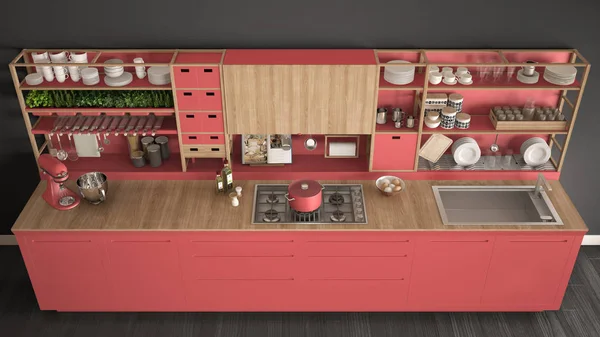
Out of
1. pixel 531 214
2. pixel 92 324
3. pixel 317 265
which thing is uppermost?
pixel 531 214

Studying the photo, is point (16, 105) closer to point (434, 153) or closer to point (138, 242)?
point (138, 242)

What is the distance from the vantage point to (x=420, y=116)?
4766mm

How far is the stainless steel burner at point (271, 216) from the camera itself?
15.4 ft

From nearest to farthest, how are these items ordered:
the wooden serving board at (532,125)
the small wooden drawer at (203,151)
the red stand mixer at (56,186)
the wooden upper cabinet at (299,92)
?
the wooden upper cabinet at (299,92), the red stand mixer at (56,186), the wooden serving board at (532,125), the small wooden drawer at (203,151)

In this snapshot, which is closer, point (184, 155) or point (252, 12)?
point (252, 12)

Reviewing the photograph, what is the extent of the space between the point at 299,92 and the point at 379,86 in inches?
25.1

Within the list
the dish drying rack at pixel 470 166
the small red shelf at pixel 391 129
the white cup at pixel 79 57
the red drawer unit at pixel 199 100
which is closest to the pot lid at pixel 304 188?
the small red shelf at pixel 391 129

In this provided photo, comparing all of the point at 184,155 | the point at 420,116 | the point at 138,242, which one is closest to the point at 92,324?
the point at 138,242

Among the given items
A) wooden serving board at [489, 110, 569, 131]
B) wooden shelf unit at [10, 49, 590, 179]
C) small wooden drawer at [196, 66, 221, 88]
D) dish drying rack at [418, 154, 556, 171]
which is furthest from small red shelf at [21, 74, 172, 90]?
wooden serving board at [489, 110, 569, 131]

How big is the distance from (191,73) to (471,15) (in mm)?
2248

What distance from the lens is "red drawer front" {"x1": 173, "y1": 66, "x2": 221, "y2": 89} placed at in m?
4.52

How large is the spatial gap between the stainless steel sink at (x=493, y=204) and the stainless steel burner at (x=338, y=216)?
0.80 meters

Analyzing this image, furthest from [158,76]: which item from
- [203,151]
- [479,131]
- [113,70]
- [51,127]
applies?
[479,131]

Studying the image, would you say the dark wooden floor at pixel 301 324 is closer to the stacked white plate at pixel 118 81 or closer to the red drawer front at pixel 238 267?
the red drawer front at pixel 238 267
